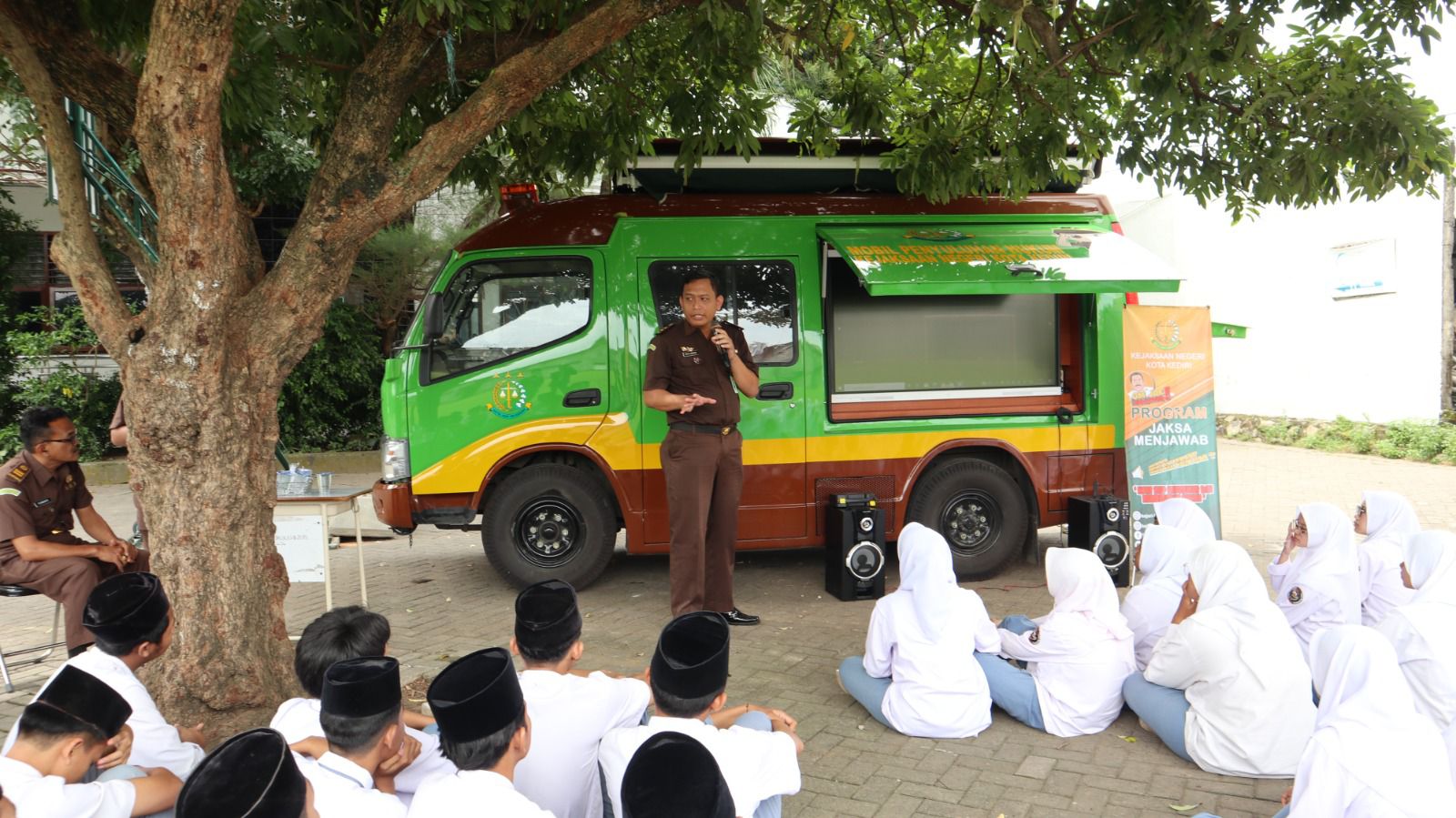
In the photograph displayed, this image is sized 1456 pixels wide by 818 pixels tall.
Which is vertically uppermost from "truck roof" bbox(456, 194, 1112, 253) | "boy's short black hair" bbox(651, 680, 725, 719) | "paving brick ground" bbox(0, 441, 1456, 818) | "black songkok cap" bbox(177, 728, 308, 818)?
"truck roof" bbox(456, 194, 1112, 253)

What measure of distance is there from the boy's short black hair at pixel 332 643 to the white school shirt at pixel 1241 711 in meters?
3.17

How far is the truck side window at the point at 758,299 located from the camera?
7.46m

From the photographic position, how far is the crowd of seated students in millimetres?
2631

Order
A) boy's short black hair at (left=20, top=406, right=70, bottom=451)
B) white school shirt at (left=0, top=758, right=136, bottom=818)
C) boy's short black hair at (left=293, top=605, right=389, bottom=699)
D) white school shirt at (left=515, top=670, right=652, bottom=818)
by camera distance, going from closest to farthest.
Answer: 1. white school shirt at (left=0, top=758, right=136, bottom=818)
2. white school shirt at (left=515, top=670, right=652, bottom=818)
3. boy's short black hair at (left=293, top=605, right=389, bottom=699)
4. boy's short black hair at (left=20, top=406, right=70, bottom=451)

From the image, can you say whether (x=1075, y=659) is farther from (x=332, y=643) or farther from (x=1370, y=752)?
(x=332, y=643)

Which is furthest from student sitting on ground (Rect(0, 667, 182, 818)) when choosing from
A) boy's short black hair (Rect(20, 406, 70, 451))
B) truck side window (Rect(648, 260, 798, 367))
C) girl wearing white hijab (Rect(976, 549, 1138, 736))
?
truck side window (Rect(648, 260, 798, 367))

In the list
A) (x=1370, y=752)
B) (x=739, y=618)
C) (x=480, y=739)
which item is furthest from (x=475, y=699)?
(x=739, y=618)

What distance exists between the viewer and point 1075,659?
477cm

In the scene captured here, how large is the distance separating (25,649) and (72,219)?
3.30m

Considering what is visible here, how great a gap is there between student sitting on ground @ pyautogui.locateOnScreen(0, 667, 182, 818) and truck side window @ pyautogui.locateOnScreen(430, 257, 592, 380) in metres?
4.48

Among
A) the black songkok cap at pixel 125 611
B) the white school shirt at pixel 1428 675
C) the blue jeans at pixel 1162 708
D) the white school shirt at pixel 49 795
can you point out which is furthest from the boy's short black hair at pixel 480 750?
the white school shirt at pixel 1428 675

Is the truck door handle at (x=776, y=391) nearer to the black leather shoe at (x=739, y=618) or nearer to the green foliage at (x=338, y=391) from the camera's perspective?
the black leather shoe at (x=739, y=618)

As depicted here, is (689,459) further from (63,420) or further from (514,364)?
(63,420)

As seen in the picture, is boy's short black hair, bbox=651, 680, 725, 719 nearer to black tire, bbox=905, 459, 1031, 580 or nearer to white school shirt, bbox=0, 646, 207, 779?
white school shirt, bbox=0, 646, 207, 779
